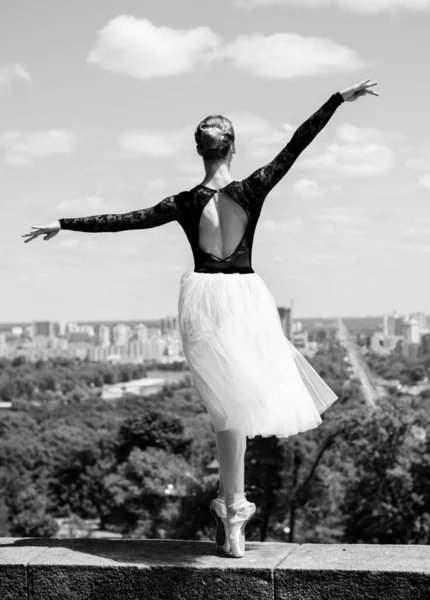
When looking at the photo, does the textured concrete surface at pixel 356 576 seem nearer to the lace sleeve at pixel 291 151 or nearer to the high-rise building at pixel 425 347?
the lace sleeve at pixel 291 151

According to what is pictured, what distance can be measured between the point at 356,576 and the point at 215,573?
61cm

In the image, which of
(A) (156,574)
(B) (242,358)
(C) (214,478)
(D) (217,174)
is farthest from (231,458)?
(C) (214,478)

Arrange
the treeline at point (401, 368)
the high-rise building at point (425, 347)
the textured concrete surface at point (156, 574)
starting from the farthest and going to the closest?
the high-rise building at point (425, 347), the treeline at point (401, 368), the textured concrete surface at point (156, 574)

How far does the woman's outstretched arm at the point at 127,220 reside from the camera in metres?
4.86

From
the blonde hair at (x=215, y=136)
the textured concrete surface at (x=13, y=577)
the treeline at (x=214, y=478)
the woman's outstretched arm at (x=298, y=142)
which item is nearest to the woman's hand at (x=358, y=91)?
the woman's outstretched arm at (x=298, y=142)

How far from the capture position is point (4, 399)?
5069 inches

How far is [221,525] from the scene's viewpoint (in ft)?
15.8

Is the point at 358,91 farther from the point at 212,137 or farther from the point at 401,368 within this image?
the point at 401,368

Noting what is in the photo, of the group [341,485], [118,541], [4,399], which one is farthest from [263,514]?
[4,399]

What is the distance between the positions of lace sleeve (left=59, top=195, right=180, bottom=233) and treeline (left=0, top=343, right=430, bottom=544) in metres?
25.0

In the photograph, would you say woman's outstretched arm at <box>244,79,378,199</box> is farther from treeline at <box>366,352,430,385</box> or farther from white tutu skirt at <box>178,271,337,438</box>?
treeline at <box>366,352,430,385</box>

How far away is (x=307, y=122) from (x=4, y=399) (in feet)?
418

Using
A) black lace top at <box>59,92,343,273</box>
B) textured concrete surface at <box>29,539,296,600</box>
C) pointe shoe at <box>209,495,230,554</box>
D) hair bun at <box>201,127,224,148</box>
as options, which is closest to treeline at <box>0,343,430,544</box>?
pointe shoe at <box>209,495,230,554</box>

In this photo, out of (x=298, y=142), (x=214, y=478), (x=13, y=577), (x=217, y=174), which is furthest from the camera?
(x=214, y=478)
